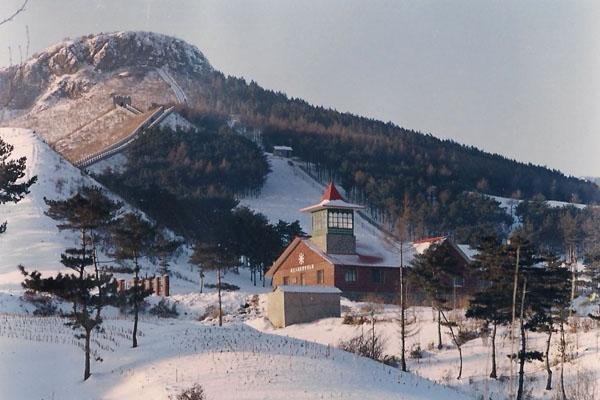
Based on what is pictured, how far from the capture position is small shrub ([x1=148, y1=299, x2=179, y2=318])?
4969 cm

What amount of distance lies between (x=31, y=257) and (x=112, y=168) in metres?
46.2

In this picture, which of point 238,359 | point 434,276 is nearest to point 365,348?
point 434,276

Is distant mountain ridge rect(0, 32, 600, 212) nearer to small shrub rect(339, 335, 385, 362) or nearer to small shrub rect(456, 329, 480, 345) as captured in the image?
small shrub rect(456, 329, 480, 345)

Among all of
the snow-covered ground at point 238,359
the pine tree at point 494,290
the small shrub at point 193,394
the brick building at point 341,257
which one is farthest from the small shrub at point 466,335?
the small shrub at point 193,394

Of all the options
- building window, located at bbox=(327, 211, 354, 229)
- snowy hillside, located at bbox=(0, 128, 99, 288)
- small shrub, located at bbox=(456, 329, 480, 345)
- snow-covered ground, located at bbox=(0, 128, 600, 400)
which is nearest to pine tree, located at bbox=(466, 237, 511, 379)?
snow-covered ground, located at bbox=(0, 128, 600, 400)

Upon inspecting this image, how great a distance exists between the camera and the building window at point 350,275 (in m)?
57.9

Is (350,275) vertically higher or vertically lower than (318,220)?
lower

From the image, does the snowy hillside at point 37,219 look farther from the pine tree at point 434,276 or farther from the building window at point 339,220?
the pine tree at point 434,276

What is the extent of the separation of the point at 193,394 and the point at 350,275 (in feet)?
128

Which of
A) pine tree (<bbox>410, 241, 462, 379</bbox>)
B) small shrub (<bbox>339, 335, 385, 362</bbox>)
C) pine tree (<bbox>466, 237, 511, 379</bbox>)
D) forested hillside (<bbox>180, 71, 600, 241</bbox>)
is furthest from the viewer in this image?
forested hillside (<bbox>180, 71, 600, 241</bbox>)

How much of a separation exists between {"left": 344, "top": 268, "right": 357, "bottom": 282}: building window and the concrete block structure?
8.04 meters

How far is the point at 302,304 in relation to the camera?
49.2 metres

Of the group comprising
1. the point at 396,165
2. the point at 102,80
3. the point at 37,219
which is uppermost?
the point at 102,80

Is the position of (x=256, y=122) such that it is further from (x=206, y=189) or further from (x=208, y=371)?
(x=208, y=371)
